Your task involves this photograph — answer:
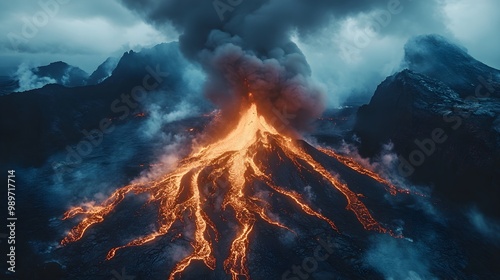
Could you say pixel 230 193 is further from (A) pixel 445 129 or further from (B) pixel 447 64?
(B) pixel 447 64

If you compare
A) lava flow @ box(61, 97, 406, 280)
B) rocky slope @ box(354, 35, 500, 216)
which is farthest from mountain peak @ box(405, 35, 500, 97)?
lava flow @ box(61, 97, 406, 280)

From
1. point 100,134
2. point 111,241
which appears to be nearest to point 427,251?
point 111,241

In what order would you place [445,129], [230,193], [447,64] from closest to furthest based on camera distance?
1. [230,193]
2. [445,129]
3. [447,64]

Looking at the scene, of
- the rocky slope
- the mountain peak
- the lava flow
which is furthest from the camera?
the mountain peak

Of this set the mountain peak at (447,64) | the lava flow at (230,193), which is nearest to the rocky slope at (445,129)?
the mountain peak at (447,64)

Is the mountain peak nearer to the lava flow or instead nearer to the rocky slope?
the rocky slope

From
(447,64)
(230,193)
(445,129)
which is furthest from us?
(447,64)

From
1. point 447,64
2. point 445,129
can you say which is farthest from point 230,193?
point 447,64

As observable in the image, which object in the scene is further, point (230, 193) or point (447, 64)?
point (447, 64)

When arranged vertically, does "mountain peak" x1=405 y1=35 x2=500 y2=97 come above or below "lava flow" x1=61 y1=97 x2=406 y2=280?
above

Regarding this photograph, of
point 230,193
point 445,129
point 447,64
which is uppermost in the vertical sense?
point 447,64
